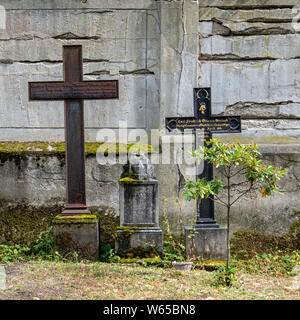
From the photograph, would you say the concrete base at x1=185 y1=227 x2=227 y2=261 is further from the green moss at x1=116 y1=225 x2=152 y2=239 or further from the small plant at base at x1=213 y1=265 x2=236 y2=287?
the small plant at base at x1=213 y1=265 x2=236 y2=287

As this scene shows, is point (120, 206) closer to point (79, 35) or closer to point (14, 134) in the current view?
point (14, 134)

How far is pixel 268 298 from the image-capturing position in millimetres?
4473

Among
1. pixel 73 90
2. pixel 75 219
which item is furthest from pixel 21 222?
pixel 73 90

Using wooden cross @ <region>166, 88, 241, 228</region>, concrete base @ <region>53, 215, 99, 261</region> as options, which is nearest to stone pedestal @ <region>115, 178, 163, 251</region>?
concrete base @ <region>53, 215, 99, 261</region>

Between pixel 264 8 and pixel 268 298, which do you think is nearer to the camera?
pixel 268 298

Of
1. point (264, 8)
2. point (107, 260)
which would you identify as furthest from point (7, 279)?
point (264, 8)

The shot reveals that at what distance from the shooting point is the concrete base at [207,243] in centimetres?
584

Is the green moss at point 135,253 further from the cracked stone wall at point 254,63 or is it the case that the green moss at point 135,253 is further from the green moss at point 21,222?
the cracked stone wall at point 254,63

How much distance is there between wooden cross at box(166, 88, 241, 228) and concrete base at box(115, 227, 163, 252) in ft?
1.93

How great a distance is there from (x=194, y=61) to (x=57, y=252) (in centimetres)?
338

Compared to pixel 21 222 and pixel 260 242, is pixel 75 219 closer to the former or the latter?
pixel 21 222

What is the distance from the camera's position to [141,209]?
586 centimetres

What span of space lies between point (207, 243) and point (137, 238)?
3.06 feet

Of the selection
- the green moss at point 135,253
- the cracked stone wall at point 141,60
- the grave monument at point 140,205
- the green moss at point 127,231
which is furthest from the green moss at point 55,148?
the green moss at point 135,253
